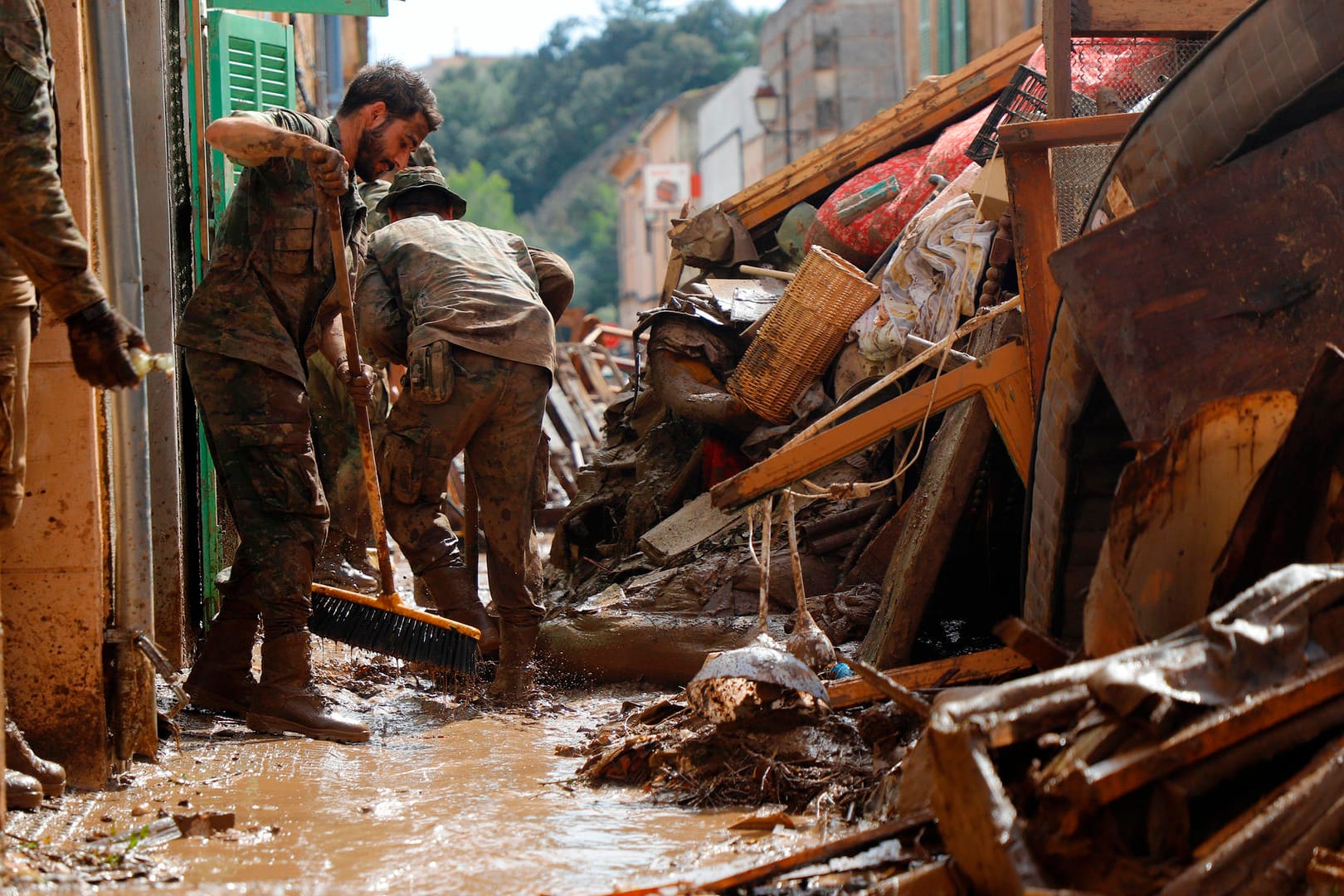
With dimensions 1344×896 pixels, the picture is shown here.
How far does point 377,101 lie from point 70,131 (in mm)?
1471

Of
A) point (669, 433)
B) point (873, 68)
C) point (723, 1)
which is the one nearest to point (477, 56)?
point (723, 1)

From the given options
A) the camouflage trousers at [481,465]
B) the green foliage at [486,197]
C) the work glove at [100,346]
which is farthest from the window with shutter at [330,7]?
the green foliage at [486,197]

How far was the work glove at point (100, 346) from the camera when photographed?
2834 mm

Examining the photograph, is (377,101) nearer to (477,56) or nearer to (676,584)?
(676,584)

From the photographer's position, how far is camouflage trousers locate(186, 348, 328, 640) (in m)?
4.25

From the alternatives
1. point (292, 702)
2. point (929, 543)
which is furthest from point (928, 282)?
point (292, 702)

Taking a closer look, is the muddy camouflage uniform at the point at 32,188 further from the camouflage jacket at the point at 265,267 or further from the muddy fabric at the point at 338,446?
the muddy fabric at the point at 338,446

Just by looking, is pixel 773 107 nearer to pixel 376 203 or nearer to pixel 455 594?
pixel 376 203

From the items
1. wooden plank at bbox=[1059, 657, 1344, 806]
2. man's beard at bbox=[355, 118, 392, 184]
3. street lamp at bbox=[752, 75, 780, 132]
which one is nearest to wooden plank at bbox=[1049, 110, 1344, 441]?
wooden plank at bbox=[1059, 657, 1344, 806]

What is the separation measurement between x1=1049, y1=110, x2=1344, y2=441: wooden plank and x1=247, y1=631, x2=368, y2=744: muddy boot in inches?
100

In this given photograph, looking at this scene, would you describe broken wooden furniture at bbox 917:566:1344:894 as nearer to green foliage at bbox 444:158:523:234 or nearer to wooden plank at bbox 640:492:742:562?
wooden plank at bbox 640:492:742:562

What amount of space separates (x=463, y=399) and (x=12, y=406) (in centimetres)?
197

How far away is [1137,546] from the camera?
8.46 feet

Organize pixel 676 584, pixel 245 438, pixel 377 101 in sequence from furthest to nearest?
pixel 676 584
pixel 377 101
pixel 245 438
